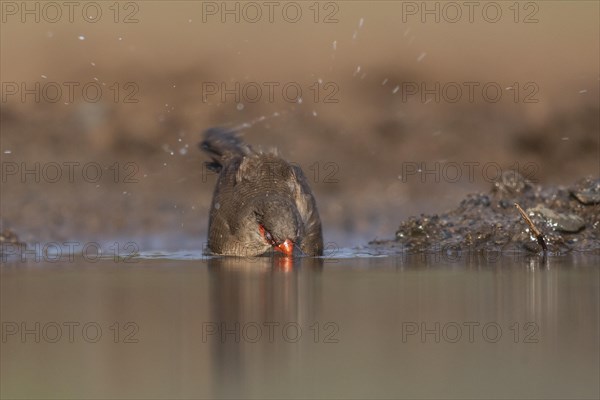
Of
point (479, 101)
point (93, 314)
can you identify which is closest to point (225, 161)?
point (93, 314)

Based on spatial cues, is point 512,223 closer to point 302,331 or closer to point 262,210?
point 262,210

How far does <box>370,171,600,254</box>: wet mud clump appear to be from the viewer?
1109 cm

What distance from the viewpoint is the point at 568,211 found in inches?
460

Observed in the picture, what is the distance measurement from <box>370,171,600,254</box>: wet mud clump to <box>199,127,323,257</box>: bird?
1.14 metres

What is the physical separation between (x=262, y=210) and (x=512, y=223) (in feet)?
7.85

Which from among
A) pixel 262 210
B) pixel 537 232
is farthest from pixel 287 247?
Result: pixel 537 232

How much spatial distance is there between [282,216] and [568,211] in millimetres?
3007

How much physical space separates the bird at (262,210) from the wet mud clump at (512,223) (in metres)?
1.14

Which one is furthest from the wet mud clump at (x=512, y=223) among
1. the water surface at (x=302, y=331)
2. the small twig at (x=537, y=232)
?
the water surface at (x=302, y=331)

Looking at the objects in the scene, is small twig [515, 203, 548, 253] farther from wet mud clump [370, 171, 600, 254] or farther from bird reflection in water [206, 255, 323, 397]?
bird reflection in water [206, 255, 323, 397]

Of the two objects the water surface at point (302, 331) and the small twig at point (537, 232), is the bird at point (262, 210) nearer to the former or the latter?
the water surface at point (302, 331)

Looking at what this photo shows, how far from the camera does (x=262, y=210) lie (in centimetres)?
1057

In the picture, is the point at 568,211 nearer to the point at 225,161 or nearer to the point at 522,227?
the point at 522,227

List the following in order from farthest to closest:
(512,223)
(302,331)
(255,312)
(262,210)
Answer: (512,223), (262,210), (255,312), (302,331)
